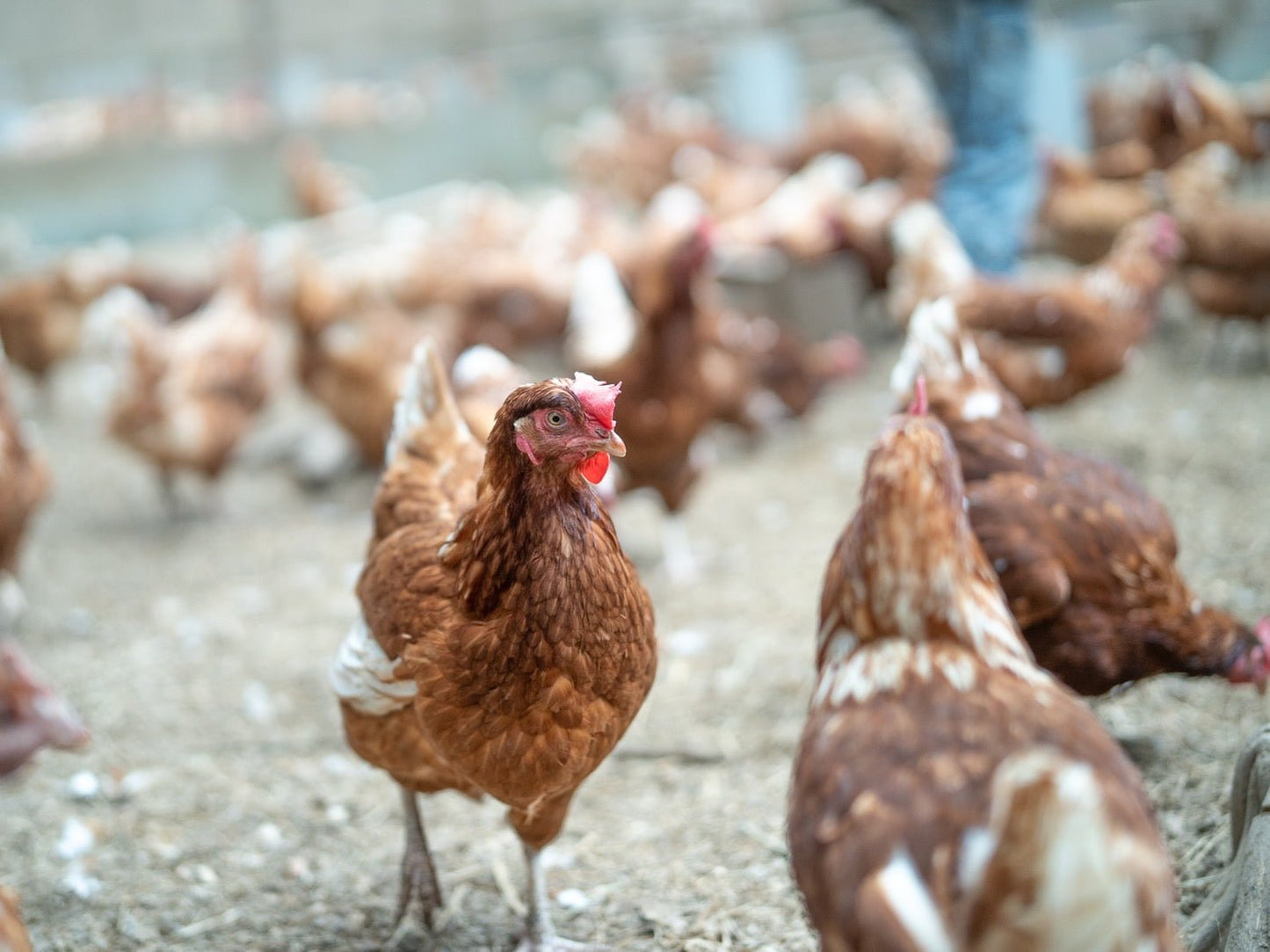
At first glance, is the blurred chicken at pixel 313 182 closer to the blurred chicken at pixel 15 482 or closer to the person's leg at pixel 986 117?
the blurred chicken at pixel 15 482

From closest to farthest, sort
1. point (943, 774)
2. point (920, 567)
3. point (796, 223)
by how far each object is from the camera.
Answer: point (943, 774) < point (920, 567) < point (796, 223)

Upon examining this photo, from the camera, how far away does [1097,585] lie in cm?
231

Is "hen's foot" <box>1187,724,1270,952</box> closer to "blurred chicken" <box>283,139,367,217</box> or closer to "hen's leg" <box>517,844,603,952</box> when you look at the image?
"hen's leg" <box>517,844,603,952</box>

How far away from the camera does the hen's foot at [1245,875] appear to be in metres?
1.69

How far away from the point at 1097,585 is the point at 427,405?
5.30ft

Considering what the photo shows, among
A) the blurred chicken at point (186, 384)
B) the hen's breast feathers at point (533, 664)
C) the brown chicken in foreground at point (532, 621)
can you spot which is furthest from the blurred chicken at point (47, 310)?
the hen's breast feathers at point (533, 664)

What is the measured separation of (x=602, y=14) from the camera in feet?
39.6

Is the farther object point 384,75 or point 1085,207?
point 384,75

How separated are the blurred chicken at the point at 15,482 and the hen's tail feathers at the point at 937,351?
332cm

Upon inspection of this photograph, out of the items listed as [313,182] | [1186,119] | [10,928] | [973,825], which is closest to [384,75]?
[313,182]

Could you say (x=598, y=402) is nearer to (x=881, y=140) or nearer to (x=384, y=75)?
(x=881, y=140)

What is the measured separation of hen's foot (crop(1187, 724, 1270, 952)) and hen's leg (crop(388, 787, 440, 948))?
158cm

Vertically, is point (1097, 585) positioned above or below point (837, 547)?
below

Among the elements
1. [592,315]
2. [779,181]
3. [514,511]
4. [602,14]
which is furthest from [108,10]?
[514,511]
